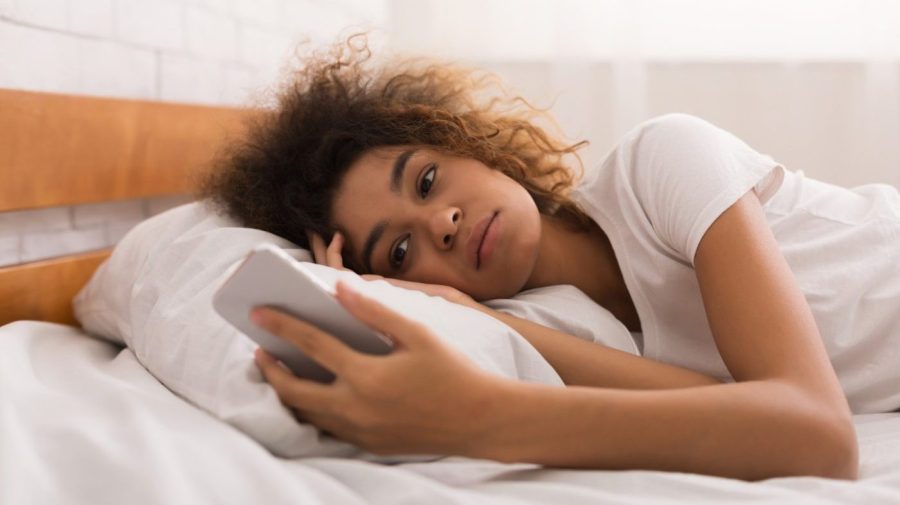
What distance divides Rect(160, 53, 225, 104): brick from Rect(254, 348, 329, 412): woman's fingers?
1.04 m

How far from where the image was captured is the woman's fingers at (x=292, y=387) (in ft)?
2.78

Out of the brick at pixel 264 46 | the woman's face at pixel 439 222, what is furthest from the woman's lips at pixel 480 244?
the brick at pixel 264 46

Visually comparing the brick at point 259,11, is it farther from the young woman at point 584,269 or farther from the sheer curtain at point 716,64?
the young woman at point 584,269

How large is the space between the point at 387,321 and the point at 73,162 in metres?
0.86

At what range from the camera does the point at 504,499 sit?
774 mm

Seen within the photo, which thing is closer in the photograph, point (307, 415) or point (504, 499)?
point (504, 499)

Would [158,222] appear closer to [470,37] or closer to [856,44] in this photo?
[470,37]

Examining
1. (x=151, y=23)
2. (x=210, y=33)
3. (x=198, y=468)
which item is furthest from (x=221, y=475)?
(x=210, y=33)

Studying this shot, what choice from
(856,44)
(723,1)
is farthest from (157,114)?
(856,44)

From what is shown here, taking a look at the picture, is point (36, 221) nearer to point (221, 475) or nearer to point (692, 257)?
point (221, 475)

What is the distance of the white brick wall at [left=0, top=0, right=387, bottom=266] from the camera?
4.59 feet

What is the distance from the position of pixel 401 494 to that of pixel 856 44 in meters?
2.09

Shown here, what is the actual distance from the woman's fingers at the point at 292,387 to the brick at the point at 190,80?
104cm

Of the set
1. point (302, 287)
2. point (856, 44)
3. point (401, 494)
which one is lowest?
point (401, 494)
